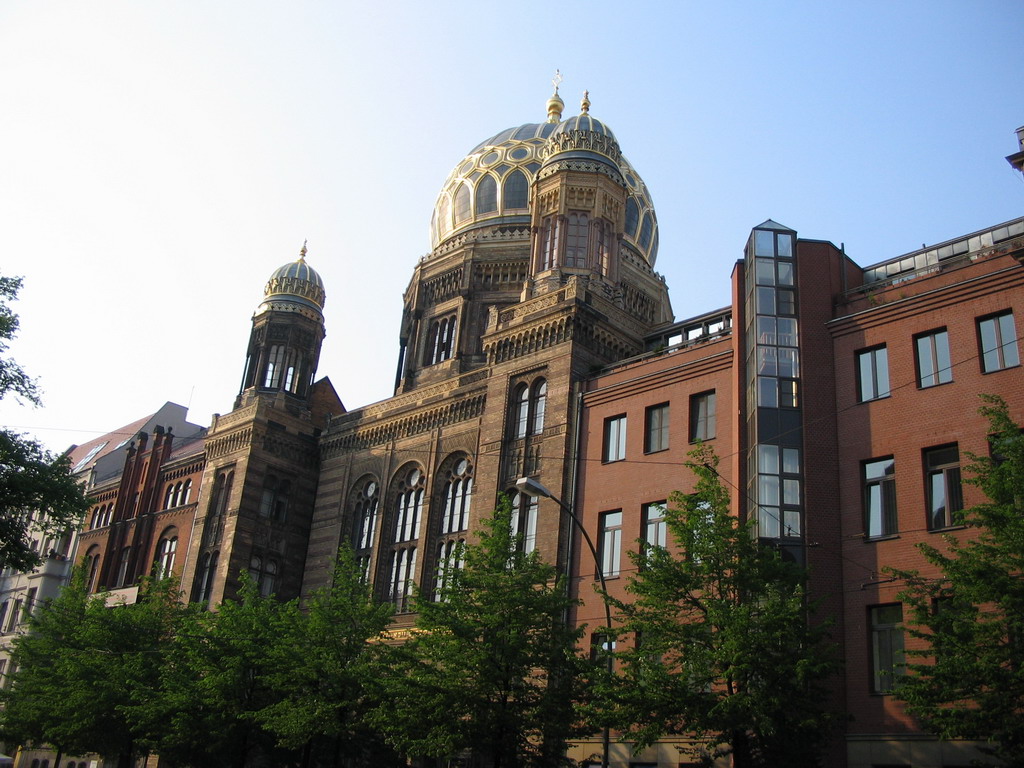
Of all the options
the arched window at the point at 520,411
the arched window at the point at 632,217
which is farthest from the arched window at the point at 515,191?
the arched window at the point at 520,411

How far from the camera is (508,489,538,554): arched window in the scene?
34219mm

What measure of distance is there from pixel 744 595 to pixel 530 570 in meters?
5.73

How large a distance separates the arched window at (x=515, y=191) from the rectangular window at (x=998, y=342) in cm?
3451

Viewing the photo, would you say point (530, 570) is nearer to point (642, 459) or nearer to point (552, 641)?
point (552, 641)

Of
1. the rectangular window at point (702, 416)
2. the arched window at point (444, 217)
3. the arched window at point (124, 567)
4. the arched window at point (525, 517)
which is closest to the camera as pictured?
the rectangular window at point (702, 416)

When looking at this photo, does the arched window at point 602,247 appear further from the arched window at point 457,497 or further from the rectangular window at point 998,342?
the rectangular window at point 998,342

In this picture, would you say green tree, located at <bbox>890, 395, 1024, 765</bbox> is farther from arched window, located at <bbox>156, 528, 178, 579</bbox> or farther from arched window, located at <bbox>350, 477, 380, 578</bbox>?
arched window, located at <bbox>156, 528, 178, 579</bbox>

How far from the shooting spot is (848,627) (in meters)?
24.3

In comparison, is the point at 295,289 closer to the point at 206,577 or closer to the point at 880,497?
the point at 206,577

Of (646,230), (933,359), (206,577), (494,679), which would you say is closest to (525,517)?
(494,679)

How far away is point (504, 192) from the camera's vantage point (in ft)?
189

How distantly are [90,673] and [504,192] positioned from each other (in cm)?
3239

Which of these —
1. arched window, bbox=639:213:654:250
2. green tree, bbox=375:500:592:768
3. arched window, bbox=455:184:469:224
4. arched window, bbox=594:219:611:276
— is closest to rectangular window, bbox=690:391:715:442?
green tree, bbox=375:500:592:768

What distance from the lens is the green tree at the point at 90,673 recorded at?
116ft
